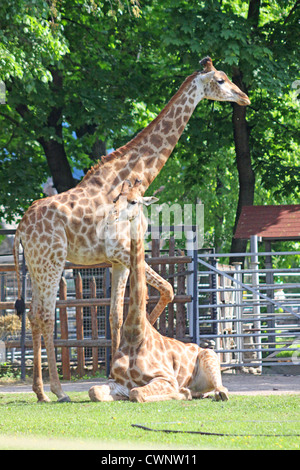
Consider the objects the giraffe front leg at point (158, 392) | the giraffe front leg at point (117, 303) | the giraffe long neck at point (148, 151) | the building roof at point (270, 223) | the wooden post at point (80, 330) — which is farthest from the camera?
the building roof at point (270, 223)

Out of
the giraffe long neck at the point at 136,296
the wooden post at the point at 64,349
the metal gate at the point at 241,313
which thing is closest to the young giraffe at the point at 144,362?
the giraffe long neck at the point at 136,296

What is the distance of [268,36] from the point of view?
17297 mm

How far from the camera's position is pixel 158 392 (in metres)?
8.25

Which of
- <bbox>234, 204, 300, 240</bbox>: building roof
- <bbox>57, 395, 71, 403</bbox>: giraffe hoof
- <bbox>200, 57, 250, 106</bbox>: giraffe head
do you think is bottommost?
<bbox>57, 395, 71, 403</bbox>: giraffe hoof

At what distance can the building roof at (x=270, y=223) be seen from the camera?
48.5 feet

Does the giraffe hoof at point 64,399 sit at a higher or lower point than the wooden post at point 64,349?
lower

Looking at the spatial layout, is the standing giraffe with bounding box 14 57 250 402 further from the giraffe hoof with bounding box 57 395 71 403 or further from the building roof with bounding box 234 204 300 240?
the building roof with bounding box 234 204 300 240

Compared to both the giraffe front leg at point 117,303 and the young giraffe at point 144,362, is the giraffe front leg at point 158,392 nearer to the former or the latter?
the young giraffe at point 144,362

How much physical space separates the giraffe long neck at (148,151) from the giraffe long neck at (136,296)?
122 cm

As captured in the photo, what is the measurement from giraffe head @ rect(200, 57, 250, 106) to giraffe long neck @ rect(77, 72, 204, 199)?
0.10 m

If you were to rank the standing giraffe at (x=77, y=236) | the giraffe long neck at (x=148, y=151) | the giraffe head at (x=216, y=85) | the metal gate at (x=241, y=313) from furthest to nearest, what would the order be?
1. the metal gate at (x=241, y=313)
2. the giraffe head at (x=216, y=85)
3. the giraffe long neck at (x=148, y=151)
4. the standing giraffe at (x=77, y=236)

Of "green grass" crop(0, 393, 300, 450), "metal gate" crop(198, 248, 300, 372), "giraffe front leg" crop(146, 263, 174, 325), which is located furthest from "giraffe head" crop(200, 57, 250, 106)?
"green grass" crop(0, 393, 300, 450)

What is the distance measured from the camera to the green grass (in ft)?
18.4

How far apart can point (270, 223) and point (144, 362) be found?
7.21 metres
